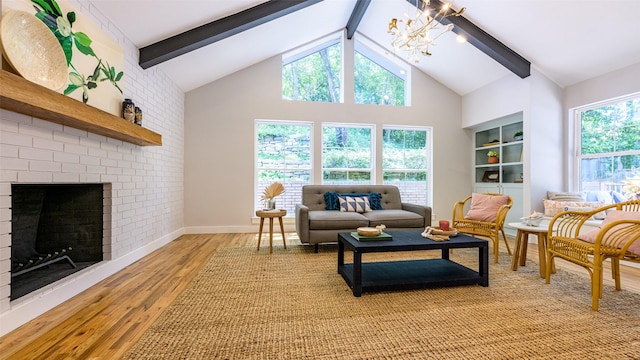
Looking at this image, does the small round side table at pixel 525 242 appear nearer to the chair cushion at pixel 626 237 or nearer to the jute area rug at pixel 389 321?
the jute area rug at pixel 389 321

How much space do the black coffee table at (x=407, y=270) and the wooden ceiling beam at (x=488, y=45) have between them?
10.0ft

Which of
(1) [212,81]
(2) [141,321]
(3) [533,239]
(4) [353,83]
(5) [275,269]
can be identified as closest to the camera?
(2) [141,321]

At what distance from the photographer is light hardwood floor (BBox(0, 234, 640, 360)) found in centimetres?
144

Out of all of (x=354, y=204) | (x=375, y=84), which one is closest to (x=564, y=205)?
(x=354, y=204)

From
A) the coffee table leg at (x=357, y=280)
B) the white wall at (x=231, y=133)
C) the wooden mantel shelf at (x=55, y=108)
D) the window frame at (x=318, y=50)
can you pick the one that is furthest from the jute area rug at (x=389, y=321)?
the window frame at (x=318, y=50)

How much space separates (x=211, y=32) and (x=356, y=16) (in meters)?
2.38

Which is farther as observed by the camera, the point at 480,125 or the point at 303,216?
the point at 480,125

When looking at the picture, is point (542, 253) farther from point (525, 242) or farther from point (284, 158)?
point (284, 158)

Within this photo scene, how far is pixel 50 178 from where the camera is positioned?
194cm

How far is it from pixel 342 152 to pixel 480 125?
A: 268 centimetres

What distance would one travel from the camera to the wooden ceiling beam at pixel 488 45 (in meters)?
3.86

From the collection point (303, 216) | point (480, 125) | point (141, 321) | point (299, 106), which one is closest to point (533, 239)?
point (480, 125)

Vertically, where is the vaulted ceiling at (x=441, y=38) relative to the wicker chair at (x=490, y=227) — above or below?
above

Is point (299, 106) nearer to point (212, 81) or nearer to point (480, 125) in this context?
point (212, 81)
